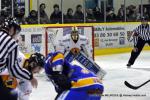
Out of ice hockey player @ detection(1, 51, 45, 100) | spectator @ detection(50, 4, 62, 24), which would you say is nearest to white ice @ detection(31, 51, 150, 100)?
spectator @ detection(50, 4, 62, 24)

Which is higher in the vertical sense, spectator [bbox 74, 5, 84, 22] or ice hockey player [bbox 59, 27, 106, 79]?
spectator [bbox 74, 5, 84, 22]

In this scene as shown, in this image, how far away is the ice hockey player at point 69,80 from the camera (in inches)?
146

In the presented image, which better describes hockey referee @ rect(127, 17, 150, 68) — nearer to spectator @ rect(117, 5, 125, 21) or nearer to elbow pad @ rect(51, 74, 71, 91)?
spectator @ rect(117, 5, 125, 21)

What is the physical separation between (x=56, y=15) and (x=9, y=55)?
10.7 m

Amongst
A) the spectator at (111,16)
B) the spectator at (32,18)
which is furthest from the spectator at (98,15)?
the spectator at (32,18)

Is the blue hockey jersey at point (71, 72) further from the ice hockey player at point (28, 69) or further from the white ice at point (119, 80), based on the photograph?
the white ice at point (119, 80)

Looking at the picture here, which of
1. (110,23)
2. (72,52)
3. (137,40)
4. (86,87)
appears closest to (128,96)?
(72,52)

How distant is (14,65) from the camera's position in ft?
11.6

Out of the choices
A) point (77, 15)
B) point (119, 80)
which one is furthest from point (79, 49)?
point (77, 15)

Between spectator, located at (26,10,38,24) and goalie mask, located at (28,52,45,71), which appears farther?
spectator, located at (26,10,38,24)

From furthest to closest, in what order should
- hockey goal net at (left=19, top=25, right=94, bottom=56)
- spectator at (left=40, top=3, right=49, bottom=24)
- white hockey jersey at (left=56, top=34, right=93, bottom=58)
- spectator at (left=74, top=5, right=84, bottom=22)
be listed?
1. spectator at (left=74, top=5, right=84, bottom=22)
2. spectator at (left=40, top=3, right=49, bottom=24)
3. hockey goal net at (left=19, top=25, right=94, bottom=56)
4. white hockey jersey at (left=56, top=34, right=93, bottom=58)

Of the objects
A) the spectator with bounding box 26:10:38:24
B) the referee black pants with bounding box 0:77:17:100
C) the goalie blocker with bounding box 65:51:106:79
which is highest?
the spectator with bounding box 26:10:38:24

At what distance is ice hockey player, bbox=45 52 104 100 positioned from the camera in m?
3.70

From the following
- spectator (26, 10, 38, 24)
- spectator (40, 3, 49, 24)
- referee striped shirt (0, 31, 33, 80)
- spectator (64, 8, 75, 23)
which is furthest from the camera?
spectator (64, 8, 75, 23)
